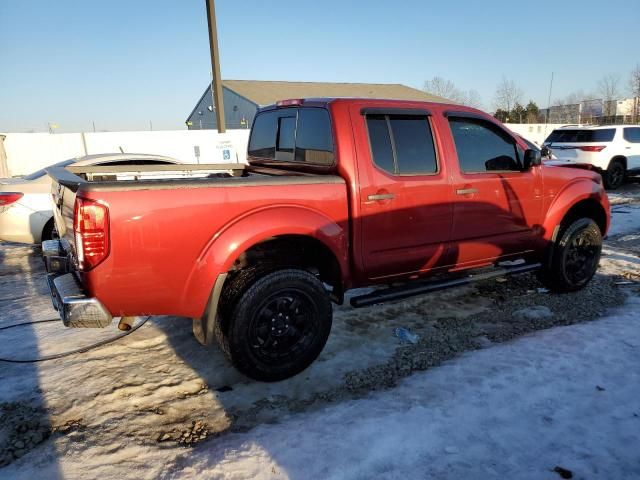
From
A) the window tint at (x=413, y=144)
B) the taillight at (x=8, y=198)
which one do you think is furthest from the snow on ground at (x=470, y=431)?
the taillight at (x=8, y=198)

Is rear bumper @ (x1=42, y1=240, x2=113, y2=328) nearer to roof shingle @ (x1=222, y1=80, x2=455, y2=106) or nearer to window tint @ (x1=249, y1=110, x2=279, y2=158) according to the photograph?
window tint @ (x1=249, y1=110, x2=279, y2=158)

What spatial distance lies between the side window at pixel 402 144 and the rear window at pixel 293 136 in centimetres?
38

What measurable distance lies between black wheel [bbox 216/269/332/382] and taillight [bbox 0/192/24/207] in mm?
4709

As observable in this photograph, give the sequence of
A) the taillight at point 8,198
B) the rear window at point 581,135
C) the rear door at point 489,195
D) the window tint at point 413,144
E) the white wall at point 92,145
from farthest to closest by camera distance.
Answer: the white wall at point 92,145, the rear window at point 581,135, the taillight at point 8,198, the rear door at point 489,195, the window tint at point 413,144

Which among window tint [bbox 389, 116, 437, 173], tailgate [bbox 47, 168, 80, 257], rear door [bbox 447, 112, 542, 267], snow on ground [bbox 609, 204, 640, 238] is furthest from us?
snow on ground [bbox 609, 204, 640, 238]

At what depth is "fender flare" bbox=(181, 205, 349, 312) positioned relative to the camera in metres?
2.86

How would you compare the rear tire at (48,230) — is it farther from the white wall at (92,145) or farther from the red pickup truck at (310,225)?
the white wall at (92,145)

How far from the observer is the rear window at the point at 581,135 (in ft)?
41.4

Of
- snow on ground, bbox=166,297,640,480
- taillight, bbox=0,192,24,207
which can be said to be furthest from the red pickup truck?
taillight, bbox=0,192,24,207

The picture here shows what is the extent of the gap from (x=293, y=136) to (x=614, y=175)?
1272 centimetres

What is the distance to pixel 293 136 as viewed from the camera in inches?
158

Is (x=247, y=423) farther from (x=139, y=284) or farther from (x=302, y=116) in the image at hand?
(x=302, y=116)

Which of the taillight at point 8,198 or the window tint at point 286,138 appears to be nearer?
the window tint at point 286,138

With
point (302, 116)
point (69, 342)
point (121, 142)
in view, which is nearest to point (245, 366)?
point (69, 342)
